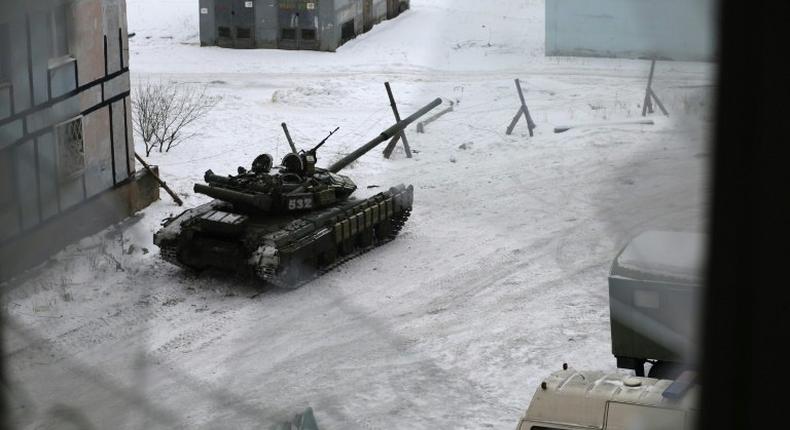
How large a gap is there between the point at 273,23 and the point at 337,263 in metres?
13.9

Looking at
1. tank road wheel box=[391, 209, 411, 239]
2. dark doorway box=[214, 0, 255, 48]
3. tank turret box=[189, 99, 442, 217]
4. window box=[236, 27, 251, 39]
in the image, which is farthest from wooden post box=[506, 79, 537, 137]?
window box=[236, 27, 251, 39]

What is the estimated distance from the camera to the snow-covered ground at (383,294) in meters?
10.3

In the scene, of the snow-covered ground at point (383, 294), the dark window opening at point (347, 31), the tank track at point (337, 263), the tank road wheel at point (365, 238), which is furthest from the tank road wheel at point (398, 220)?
the dark window opening at point (347, 31)

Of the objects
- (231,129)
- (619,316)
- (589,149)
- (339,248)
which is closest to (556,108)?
(589,149)

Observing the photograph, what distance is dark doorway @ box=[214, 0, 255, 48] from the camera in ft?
87.7

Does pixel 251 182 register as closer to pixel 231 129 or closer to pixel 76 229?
pixel 76 229

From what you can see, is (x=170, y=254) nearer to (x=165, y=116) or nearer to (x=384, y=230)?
(x=384, y=230)

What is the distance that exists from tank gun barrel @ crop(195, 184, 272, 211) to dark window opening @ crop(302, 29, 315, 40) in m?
13.5

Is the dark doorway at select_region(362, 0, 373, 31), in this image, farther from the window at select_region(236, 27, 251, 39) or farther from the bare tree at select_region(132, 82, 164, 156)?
the bare tree at select_region(132, 82, 164, 156)

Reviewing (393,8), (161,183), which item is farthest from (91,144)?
(393,8)

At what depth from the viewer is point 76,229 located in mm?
13984

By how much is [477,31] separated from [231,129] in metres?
9.27

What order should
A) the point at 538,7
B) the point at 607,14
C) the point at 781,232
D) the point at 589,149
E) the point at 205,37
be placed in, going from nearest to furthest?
the point at 781,232
the point at 607,14
the point at 589,149
the point at 205,37
the point at 538,7

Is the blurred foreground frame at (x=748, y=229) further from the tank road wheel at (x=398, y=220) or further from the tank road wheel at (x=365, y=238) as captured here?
the tank road wheel at (x=398, y=220)
